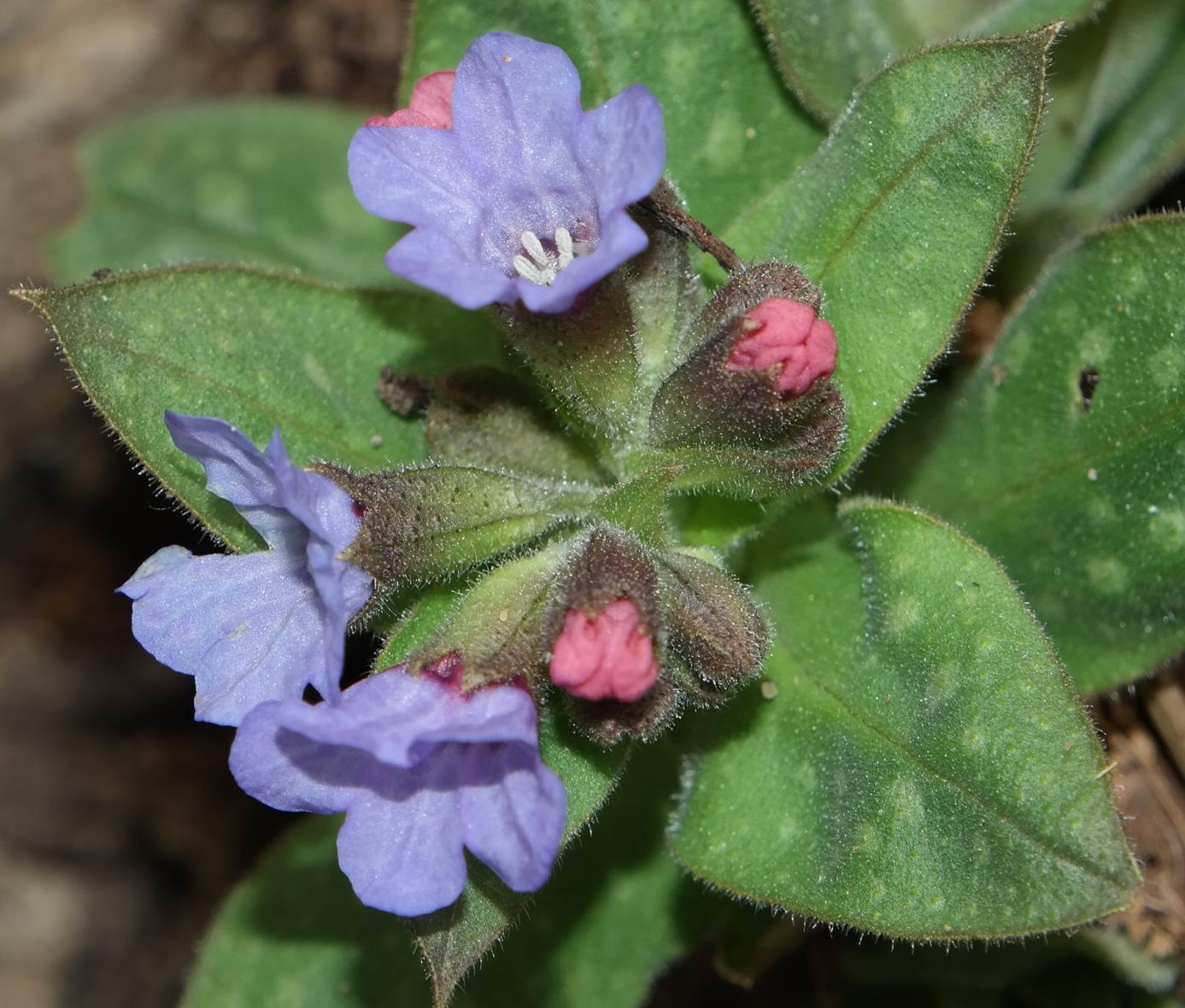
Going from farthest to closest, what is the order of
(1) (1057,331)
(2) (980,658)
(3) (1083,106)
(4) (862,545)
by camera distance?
(3) (1083,106)
(1) (1057,331)
(4) (862,545)
(2) (980,658)

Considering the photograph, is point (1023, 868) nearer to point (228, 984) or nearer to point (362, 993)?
point (362, 993)

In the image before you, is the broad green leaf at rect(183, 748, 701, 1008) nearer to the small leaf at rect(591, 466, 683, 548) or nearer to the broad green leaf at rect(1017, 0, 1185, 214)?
the small leaf at rect(591, 466, 683, 548)

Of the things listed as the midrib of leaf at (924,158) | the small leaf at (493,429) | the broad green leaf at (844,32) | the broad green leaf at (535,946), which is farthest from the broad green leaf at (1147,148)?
the broad green leaf at (535,946)

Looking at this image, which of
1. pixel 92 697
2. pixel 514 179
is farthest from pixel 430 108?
pixel 92 697

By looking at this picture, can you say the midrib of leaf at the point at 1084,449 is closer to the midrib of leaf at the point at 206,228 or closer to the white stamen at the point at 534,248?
the white stamen at the point at 534,248

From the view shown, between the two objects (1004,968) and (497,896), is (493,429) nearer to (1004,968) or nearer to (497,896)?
(497,896)

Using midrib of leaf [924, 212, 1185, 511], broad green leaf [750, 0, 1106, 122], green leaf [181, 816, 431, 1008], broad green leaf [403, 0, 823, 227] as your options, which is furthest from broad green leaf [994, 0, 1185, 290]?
green leaf [181, 816, 431, 1008]

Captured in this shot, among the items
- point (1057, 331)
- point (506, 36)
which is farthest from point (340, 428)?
point (1057, 331)
